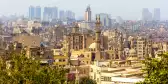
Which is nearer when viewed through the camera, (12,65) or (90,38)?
(12,65)

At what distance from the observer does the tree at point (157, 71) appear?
1250 cm

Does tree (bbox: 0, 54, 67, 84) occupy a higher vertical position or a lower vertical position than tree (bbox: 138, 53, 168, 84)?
lower

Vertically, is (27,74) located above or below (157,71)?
below

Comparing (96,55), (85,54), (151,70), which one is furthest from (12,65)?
(85,54)

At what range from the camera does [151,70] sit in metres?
12.9

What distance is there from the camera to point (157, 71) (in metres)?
12.7

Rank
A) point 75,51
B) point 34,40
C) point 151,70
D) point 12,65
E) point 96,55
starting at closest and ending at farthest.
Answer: point 151,70, point 12,65, point 96,55, point 75,51, point 34,40

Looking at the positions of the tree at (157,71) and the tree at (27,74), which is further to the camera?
the tree at (27,74)

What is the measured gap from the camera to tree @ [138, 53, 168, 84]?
1250 cm

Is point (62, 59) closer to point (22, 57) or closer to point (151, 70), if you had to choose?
point (22, 57)

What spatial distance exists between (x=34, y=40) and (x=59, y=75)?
4251 cm

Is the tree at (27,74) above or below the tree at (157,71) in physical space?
below

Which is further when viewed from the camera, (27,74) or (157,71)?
(27,74)

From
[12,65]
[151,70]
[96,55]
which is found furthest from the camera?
[96,55]
